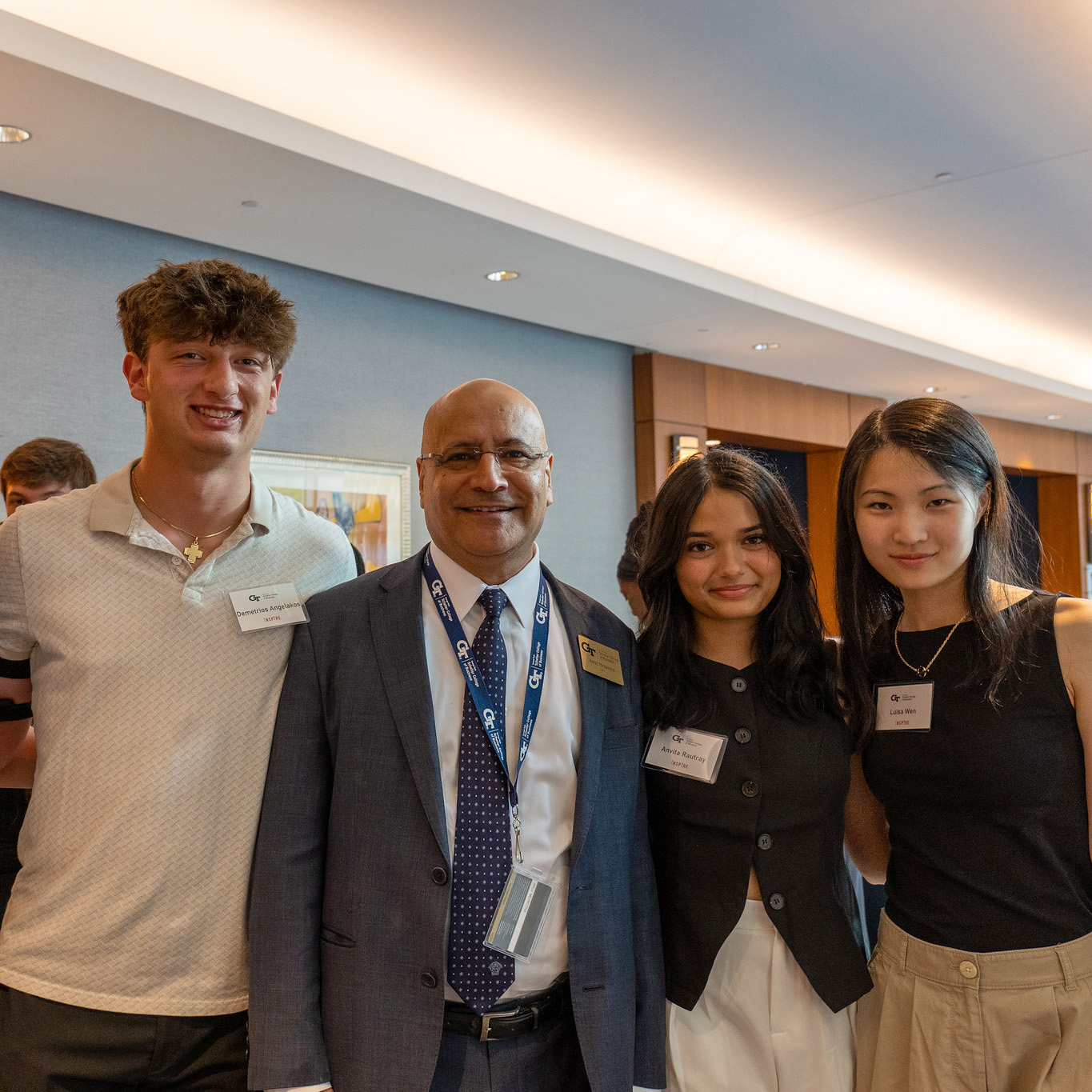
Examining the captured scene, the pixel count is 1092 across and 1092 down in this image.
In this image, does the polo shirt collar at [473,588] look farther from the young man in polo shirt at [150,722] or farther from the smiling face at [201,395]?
the smiling face at [201,395]

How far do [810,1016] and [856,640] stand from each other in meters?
0.76

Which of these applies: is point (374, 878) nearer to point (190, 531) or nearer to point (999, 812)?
point (190, 531)

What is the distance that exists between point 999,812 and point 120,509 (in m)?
1.70

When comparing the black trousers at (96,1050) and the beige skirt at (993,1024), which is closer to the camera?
the black trousers at (96,1050)

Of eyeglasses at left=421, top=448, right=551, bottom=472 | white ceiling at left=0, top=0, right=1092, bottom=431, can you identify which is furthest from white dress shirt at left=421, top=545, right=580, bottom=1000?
white ceiling at left=0, top=0, right=1092, bottom=431

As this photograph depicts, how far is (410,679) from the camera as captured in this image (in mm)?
1791

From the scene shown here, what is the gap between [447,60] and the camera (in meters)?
4.20

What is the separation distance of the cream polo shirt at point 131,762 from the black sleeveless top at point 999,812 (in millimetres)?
1260

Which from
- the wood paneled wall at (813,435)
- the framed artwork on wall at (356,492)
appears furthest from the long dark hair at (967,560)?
the framed artwork on wall at (356,492)

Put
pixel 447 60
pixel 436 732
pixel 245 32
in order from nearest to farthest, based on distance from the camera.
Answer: pixel 436 732 < pixel 245 32 < pixel 447 60

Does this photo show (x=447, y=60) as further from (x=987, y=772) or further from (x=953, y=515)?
(x=987, y=772)

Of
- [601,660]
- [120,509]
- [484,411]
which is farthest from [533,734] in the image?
[120,509]

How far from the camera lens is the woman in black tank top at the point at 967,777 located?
6.29ft

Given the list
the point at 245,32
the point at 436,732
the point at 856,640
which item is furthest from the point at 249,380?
the point at 245,32
